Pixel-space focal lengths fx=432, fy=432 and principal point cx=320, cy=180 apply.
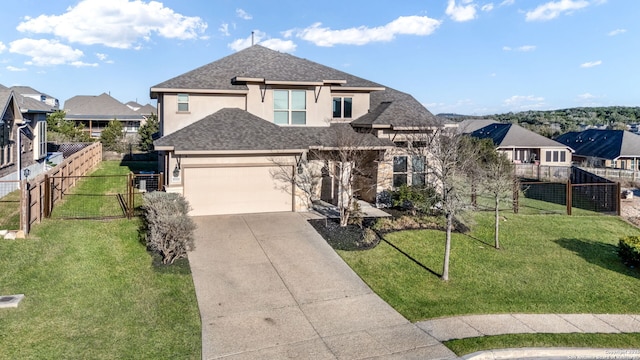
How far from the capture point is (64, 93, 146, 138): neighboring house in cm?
5362

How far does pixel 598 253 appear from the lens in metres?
14.4

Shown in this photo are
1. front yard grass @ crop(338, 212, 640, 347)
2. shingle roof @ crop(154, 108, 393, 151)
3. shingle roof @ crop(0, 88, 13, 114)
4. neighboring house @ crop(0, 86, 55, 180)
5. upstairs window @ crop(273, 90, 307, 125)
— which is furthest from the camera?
upstairs window @ crop(273, 90, 307, 125)

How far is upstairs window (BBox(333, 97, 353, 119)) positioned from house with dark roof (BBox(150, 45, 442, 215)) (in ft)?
0.16

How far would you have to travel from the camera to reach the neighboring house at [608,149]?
151 feet

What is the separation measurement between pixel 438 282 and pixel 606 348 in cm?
393

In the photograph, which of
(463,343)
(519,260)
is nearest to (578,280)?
(519,260)

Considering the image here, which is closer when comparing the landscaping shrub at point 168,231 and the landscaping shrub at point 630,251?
the landscaping shrub at point 168,231

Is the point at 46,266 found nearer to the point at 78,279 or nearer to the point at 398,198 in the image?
the point at 78,279

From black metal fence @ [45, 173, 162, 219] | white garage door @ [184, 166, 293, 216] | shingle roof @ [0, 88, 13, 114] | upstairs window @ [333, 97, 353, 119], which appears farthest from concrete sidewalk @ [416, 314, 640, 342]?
shingle roof @ [0, 88, 13, 114]

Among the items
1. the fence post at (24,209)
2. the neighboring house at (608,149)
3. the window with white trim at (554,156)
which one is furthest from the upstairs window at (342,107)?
the neighboring house at (608,149)

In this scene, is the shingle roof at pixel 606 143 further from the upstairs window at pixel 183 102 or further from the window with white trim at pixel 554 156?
the upstairs window at pixel 183 102

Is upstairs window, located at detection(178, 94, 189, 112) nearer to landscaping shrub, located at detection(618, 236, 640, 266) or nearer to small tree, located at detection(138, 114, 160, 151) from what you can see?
landscaping shrub, located at detection(618, 236, 640, 266)

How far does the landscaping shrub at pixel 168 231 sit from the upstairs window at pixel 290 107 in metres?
7.72

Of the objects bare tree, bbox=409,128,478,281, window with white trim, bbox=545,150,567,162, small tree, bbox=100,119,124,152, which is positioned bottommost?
bare tree, bbox=409,128,478,281
